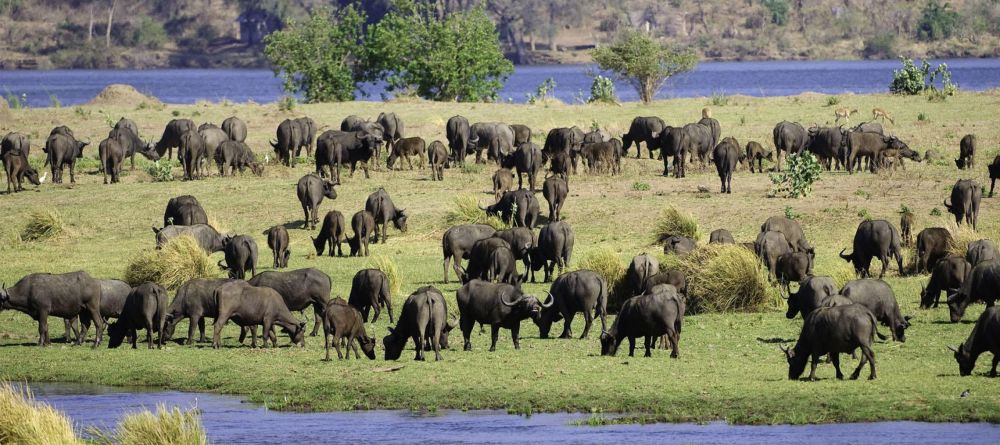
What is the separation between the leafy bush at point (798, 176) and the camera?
33.2 metres

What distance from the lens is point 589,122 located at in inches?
1905

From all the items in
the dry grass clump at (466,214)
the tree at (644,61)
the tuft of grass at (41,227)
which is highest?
the tree at (644,61)

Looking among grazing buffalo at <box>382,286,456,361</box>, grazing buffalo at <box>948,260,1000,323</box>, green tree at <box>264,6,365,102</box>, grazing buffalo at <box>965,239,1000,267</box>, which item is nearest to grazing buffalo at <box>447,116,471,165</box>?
grazing buffalo at <box>965,239,1000,267</box>

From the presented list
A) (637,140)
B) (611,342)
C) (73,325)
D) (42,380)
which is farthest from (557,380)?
(637,140)

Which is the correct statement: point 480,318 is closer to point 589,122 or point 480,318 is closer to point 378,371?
point 378,371

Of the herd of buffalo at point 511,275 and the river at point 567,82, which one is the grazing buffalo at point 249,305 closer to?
the herd of buffalo at point 511,275

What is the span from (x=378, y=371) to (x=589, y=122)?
30.4 metres

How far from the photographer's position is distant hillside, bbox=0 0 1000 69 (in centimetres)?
17625

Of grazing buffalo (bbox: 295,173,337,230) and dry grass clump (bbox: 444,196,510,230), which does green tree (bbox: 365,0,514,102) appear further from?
dry grass clump (bbox: 444,196,510,230)

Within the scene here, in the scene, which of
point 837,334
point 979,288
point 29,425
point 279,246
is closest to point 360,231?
point 279,246

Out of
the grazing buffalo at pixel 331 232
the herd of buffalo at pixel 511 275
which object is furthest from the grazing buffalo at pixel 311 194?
the grazing buffalo at pixel 331 232

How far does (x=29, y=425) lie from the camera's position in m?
15.0

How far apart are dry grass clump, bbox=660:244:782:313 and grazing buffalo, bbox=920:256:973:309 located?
2.20 metres

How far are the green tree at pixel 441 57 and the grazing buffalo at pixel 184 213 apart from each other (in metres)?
28.8
